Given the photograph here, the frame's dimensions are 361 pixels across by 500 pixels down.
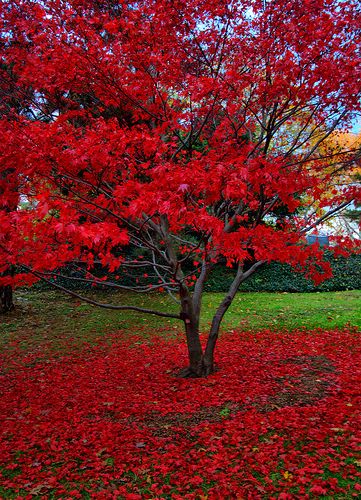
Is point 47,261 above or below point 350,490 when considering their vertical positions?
above

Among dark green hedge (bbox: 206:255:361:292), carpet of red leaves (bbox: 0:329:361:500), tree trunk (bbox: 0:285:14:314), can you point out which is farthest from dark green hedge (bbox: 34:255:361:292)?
carpet of red leaves (bbox: 0:329:361:500)

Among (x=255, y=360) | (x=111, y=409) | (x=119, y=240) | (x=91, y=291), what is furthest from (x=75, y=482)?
(x=91, y=291)

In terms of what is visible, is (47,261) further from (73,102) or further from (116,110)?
(73,102)

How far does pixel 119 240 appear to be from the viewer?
371 cm

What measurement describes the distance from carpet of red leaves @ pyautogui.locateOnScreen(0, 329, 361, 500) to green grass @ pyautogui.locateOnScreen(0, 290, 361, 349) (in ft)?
7.60

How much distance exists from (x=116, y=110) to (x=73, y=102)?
3.26 feet

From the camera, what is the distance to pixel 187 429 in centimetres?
421

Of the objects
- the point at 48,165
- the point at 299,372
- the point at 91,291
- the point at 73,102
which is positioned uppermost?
the point at 73,102

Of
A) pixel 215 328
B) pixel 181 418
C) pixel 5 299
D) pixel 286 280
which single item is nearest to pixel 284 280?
pixel 286 280

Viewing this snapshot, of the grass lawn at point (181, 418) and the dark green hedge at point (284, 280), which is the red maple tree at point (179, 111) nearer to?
the grass lawn at point (181, 418)

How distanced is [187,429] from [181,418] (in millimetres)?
276

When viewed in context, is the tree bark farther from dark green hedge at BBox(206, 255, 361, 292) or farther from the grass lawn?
dark green hedge at BBox(206, 255, 361, 292)

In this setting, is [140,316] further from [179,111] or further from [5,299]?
[179,111]

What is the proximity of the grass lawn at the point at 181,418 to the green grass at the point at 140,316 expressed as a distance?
46 cm
